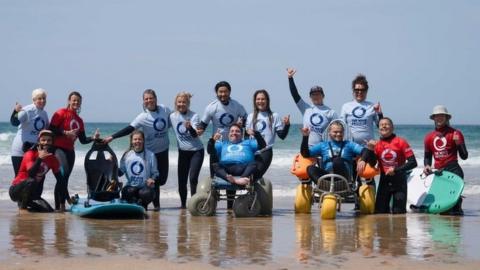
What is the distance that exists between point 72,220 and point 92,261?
3.36m

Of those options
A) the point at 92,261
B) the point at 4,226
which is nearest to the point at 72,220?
the point at 4,226

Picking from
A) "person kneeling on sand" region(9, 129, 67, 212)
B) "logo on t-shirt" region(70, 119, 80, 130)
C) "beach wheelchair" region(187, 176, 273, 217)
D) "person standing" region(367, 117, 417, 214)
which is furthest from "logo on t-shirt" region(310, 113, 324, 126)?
"person kneeling on sand" region(9, 129, 67, 212)

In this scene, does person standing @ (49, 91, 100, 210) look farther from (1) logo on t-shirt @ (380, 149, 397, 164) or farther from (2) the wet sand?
(1) logo on t-shirt @ (380, 149, 397, 164)

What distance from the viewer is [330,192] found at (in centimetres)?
1091

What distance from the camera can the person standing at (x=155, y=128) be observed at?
12078mm

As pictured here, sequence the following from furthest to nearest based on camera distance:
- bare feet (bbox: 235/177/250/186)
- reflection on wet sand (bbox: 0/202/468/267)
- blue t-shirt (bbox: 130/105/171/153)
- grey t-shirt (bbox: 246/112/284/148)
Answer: blue t-shirt (bbox: 130/105/171/153)
grey t-shirt (bbox: 246/112/284/148)
bare feet (bbox: 235/177/250/186)
reflection on wet sand (bbox: 0/202/468/267)

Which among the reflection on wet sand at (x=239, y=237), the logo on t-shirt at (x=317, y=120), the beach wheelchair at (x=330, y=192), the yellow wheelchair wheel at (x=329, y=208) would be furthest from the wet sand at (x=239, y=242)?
the logo on t-shirt at (x=317, y=120)

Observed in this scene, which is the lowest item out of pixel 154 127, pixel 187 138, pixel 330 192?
pixel 330 192

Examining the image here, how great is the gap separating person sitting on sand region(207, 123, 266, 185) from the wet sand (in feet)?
2.15

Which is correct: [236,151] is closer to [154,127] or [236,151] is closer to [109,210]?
[154,127]

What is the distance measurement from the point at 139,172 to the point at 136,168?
0.07 metres

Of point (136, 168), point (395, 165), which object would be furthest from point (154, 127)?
point (395, 165)

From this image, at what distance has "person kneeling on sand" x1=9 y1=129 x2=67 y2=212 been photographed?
37.2ft

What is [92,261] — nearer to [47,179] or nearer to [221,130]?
[221,130]
